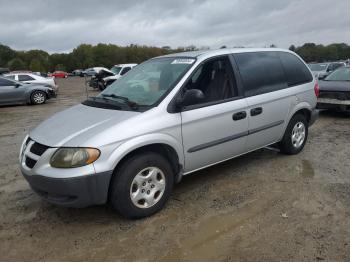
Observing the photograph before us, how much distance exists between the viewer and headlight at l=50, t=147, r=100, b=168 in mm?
3336

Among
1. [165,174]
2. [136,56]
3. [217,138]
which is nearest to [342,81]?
[217,138]

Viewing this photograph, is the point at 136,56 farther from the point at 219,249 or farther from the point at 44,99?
the point at 219,249

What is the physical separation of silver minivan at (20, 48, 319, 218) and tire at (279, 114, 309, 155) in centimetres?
7

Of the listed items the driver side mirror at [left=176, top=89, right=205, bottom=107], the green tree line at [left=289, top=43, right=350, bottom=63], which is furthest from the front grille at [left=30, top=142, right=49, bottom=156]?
the green tree line at [left=289, top=43, right=350, bottom=63]

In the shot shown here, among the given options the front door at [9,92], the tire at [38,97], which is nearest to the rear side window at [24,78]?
the tire at [38,97]

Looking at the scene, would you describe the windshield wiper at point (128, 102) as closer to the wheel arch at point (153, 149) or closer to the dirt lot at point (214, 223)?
the wheel arch at point (153, 149)

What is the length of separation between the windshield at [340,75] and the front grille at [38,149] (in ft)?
28.3

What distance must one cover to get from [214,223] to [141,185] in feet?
2.81

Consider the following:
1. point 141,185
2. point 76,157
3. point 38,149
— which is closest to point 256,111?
point 141,185

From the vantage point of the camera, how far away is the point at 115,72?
74.1ft

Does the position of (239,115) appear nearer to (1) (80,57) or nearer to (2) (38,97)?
(2) (38,97)

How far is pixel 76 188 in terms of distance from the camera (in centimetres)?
332

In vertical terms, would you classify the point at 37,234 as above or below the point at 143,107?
below

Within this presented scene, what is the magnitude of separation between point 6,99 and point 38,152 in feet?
42.3
